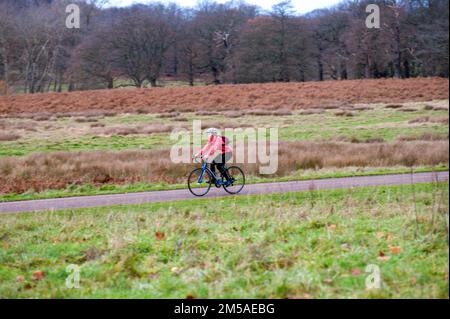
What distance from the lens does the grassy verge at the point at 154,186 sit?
57.4 ft

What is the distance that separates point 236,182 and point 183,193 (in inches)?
64.7

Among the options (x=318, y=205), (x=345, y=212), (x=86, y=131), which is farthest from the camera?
(x=86, y=131)

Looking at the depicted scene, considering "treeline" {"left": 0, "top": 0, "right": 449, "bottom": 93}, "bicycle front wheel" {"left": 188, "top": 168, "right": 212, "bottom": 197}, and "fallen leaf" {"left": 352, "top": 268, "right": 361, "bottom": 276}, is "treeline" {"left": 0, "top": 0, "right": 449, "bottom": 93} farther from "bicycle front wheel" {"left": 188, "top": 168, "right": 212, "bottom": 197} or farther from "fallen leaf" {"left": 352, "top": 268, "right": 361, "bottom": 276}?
"fallen leaf" {"left": 352, "top": 268, "right": 361, "bottom": 276}

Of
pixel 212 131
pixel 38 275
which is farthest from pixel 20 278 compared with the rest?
pixel 212 131

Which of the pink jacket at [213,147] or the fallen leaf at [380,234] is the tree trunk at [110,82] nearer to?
the pink jacket at [213,147]

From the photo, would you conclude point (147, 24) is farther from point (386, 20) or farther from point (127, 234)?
point (127, 234)

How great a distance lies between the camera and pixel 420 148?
71.2 ft

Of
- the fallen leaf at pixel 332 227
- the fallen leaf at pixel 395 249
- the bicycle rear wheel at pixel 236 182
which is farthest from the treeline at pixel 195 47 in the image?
the fallen leaf at pixel 395 249

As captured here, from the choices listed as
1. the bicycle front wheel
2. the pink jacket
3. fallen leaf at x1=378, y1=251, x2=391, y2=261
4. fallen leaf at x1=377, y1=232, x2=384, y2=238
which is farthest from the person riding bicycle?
fallen leaf at x1=378, y1=251, x2=391, y2=261

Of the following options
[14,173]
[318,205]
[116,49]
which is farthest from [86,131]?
[116,49]

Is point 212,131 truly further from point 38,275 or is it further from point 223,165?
point 38,275

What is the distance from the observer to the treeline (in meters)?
61.4

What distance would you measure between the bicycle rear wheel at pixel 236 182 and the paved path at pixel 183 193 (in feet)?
0.58

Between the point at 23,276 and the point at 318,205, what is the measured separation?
246 inches
